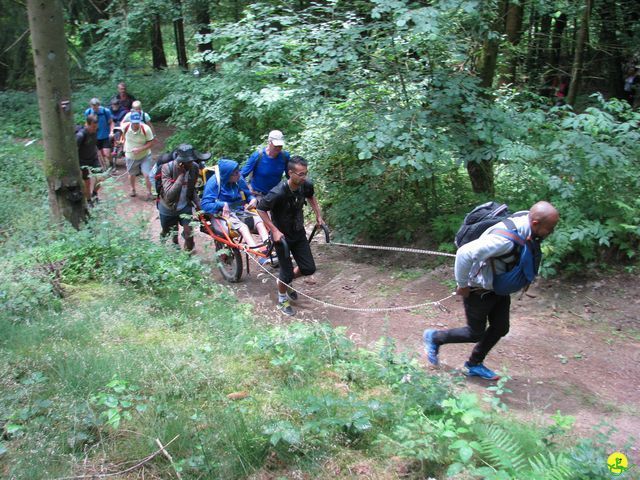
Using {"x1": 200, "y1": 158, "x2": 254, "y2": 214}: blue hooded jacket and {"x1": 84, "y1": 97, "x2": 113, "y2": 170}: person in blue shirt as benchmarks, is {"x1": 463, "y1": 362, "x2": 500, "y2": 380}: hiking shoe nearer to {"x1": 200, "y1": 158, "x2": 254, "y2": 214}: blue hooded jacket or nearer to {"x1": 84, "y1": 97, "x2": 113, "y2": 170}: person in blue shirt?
{"x1": 200, "y1": 158, "x2": 254, "y2": 214}: blue hooded jacket

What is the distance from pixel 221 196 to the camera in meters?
8.73

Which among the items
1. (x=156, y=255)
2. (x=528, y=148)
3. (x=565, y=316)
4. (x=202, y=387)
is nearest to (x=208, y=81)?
(x=156, y=255)

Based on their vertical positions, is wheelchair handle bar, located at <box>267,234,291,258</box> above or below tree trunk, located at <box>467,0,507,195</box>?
below

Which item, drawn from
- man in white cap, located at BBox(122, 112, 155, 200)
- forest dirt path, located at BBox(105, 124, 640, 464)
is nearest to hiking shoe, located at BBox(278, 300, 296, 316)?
forest dirt path, located at BBox(105, 124, 640, 464)

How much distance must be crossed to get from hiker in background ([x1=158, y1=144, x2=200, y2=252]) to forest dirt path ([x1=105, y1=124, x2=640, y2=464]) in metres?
1.01

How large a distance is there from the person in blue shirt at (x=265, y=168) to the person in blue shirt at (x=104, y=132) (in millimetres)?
6548

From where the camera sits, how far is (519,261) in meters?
4.86

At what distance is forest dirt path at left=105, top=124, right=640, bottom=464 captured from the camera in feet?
17.5

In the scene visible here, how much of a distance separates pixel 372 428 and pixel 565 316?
13.7ft

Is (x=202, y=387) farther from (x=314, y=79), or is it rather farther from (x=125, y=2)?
(x=125, y=2)

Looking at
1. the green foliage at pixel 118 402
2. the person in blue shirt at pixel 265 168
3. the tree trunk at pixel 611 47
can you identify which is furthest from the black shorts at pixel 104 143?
the tree trunk at pixel 611 47

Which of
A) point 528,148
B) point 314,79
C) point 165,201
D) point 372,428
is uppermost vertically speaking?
point 314,79

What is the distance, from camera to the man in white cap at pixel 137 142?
11781mm

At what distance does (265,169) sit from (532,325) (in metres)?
4.16
